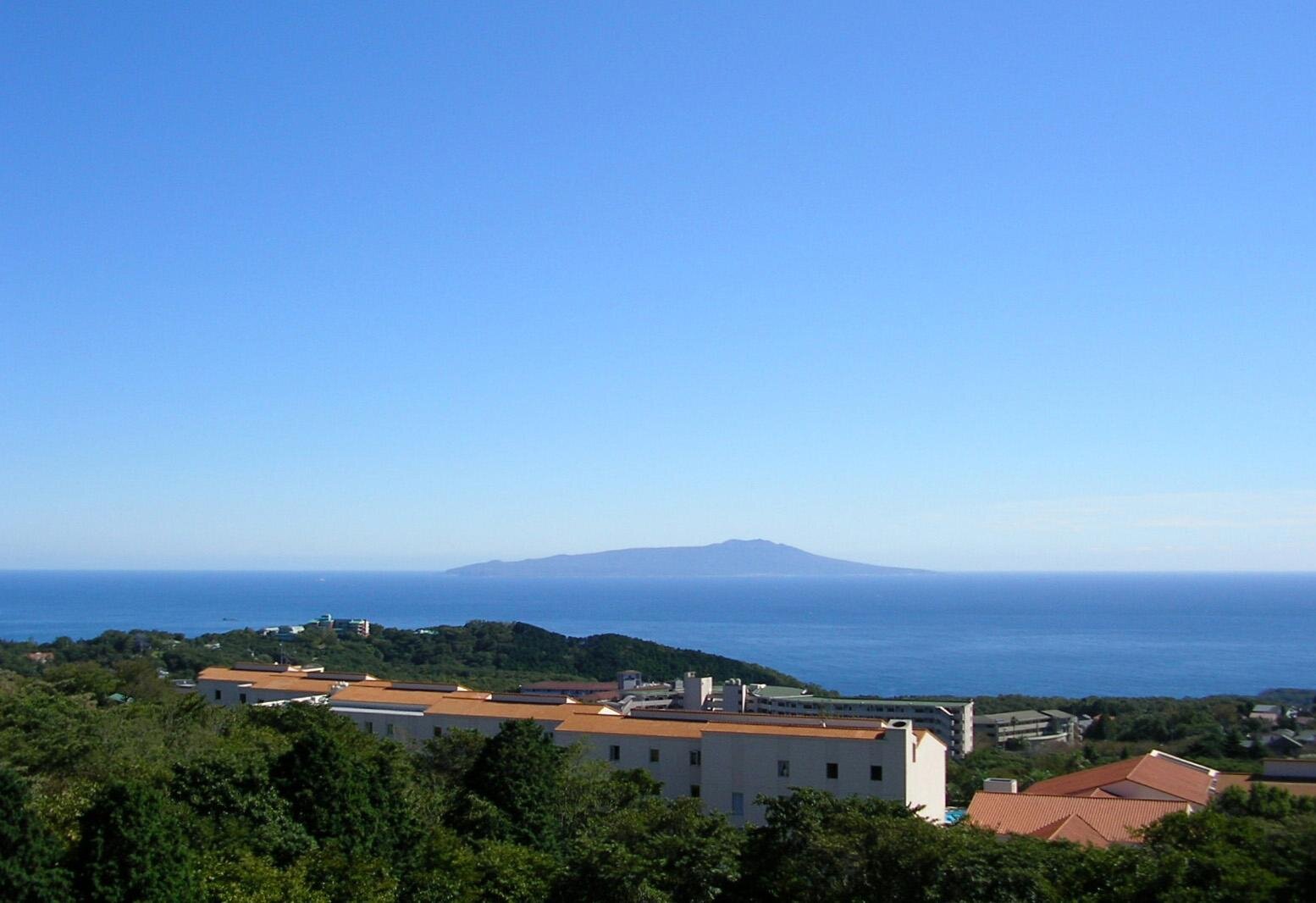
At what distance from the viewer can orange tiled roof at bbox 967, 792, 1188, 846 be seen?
1927 centimetres

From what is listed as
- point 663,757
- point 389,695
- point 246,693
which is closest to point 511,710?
point 389,695

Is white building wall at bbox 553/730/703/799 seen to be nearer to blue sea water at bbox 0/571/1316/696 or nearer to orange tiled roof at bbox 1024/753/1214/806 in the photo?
orange tiled roof at bbox 1024/753/1214/806

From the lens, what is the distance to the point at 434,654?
7306 cm

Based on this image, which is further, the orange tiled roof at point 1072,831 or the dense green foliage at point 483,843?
the orange tiled roof at point 1072,831

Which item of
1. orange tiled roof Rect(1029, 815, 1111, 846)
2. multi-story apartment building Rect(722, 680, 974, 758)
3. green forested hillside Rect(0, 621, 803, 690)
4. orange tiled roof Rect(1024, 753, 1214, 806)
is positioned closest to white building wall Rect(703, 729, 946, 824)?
orange tiled roof Rect(1024, 753, 1214, 806)

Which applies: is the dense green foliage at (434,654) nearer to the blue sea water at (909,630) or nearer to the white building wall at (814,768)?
the blue sea water at (909,630)

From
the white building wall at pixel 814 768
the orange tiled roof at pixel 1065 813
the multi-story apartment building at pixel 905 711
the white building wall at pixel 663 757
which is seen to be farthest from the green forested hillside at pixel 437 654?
the orange tiled roof at pixel 1065 813

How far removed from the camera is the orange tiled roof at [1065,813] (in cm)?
1927

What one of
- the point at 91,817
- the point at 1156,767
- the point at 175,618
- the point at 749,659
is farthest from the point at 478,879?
the point at 175,618

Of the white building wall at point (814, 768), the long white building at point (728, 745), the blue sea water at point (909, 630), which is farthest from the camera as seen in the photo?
the blue sea water at point (909, 630)

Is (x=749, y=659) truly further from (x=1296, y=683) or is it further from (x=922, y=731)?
(x=922, y=731)

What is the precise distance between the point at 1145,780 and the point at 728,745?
29.7 ft

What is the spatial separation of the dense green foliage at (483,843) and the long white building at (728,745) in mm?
4766

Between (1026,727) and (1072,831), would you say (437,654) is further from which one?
(1072,831)
